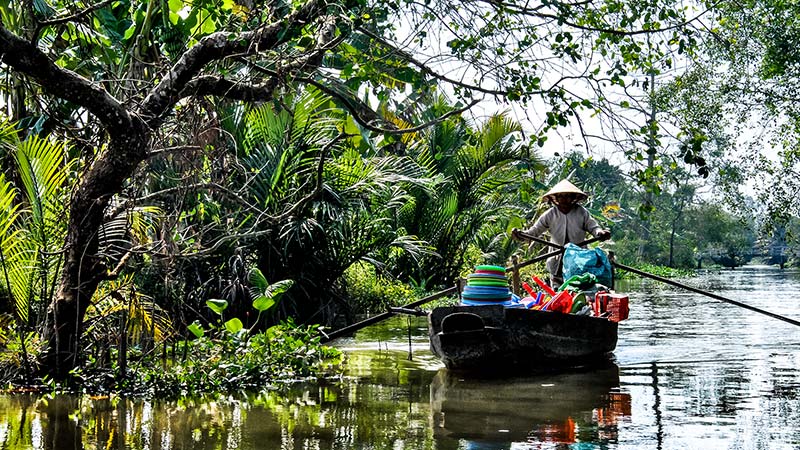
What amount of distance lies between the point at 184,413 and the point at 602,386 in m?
3.35

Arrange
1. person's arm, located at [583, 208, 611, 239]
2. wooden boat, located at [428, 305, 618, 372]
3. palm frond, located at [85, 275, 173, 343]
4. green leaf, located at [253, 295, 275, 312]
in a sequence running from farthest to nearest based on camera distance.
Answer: person's arm, located at [583, 208, 611, 239] → green leaf, located at [253, 295, 275, 312] → wooden boat, located at [428, 305, 618, 372] → palm frond, located at [85, 275, 173, 343]

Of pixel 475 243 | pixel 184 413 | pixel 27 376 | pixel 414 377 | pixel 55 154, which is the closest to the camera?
pixel 184 413

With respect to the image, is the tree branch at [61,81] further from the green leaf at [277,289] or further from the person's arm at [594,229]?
the person's arm at [594,229]

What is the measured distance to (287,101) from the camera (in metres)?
12.9

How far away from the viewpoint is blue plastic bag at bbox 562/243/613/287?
33.1 ft

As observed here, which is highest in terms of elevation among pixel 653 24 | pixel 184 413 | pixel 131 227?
pixel 653 24

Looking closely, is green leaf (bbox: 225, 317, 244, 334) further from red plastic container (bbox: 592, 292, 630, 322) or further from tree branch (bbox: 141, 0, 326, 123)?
red plastic container (bbox: 592, 292, 630, 322)

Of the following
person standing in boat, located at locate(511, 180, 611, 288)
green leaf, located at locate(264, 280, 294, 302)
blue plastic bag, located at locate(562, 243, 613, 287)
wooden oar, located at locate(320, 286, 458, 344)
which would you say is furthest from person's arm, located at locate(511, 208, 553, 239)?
green leaf, located at locate(264, 280, 294, 302)

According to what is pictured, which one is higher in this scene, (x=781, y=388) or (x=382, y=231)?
(x=382, y=231)

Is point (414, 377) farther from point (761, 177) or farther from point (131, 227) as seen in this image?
point (761, 177)

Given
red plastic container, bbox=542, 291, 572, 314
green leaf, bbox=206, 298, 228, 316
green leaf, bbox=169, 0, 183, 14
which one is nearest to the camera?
green leaf, bbox=169, 0, 183, 14

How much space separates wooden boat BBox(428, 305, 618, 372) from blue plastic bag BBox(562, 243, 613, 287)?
815mm

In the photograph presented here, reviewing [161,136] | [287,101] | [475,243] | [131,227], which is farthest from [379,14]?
[475,243]

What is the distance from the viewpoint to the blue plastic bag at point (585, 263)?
10086mm
